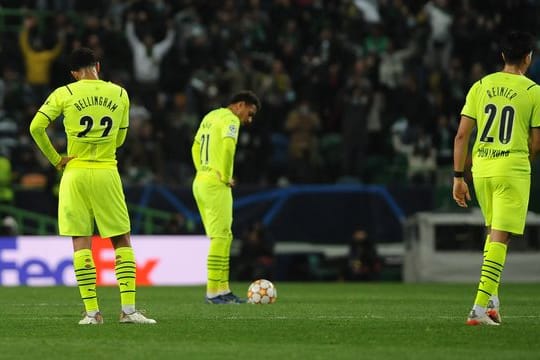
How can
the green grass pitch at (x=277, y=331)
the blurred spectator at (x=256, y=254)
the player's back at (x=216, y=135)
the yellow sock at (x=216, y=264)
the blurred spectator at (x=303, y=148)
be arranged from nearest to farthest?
the green grass pitch at (x=277, y=331) → the yellow sock at (x=216, y=264) → the player's back at (x=216, y=135) → the blurred spectator at (x=256, y=254) → the blurred spectator at (x=303, y=148)

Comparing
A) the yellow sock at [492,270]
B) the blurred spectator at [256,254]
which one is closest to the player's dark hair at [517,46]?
the yellow sock at [492,270]

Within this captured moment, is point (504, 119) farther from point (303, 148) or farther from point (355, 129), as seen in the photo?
point (355, 129)

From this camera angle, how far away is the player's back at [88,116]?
11711mm

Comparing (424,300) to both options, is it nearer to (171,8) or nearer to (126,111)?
(126,111)

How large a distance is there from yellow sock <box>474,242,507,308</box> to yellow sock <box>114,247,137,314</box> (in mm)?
3033

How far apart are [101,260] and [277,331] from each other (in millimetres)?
12211

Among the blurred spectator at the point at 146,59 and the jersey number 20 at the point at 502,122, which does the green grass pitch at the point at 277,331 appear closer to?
the jersey number 20 at the point at 502,122

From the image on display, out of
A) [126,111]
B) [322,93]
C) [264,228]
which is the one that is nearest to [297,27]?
[322,93]

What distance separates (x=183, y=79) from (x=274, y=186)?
3.91m

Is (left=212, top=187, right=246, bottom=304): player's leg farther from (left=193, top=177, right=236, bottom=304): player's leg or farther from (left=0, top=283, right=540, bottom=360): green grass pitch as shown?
(left=0, top=283, right=540, bottom=360): green grass pitch

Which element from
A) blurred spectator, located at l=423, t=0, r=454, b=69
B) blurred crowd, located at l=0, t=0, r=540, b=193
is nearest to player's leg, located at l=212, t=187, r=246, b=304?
blurred crowd, located at l=0, t=0, r=540, b=193

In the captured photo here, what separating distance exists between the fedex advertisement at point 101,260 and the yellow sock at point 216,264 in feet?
23.6

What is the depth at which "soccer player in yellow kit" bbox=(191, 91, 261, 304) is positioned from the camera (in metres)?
15.7

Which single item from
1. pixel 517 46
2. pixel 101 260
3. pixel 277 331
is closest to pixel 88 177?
pixel 277 331
